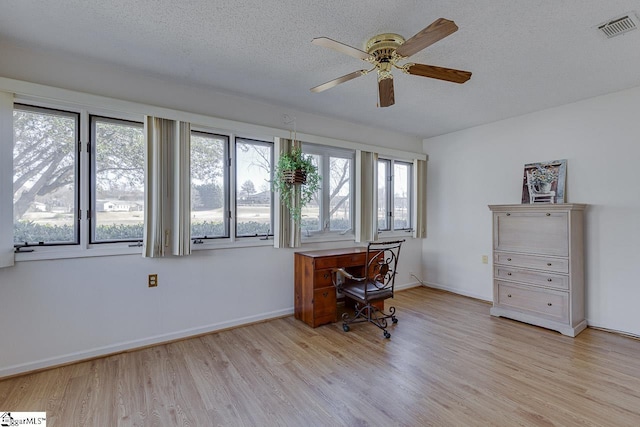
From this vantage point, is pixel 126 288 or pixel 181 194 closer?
pixel 126 288

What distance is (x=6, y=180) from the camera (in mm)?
2289

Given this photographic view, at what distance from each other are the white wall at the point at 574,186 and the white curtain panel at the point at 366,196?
129 cm

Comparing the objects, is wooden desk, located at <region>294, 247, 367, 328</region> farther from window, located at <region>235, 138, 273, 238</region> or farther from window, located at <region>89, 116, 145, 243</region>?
window, located at <region>89, 116, 145, 243</region>

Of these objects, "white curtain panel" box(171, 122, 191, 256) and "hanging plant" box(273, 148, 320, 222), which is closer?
"white curtain panel" box(171, 122, 191, 256)

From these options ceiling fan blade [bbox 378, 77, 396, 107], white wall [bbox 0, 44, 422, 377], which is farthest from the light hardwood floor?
ceiling fan blade [bbox 378, 77, 396, 107]

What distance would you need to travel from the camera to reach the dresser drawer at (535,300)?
10.4ft

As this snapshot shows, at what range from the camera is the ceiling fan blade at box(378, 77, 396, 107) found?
2.27 m

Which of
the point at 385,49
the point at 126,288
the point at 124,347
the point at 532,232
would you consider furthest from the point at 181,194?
the point at 532,232

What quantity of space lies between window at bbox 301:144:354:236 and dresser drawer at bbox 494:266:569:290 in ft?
6.56

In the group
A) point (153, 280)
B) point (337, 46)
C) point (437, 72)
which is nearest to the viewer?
point (337, 46)

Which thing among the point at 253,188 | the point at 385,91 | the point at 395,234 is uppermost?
the point at 385,91

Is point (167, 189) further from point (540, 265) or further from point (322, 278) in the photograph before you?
point (540, 265)

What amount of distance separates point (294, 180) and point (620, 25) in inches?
114

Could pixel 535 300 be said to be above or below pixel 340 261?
below
